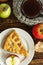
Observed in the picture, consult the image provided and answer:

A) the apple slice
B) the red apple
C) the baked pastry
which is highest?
the red apple

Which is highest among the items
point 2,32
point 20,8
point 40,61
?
point 20,8

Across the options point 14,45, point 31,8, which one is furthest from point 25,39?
point 31,8

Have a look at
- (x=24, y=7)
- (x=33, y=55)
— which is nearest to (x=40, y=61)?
(x=33, y=55)

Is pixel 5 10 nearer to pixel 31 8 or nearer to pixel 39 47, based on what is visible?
pixel 31 8

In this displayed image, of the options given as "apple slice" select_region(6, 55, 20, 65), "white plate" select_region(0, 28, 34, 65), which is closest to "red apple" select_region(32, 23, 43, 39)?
"white plate" select_region(0, 28, 34, 65)

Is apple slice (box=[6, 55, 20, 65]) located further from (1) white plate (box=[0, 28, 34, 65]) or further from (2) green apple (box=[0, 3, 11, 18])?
(2) green apple (box=[0, 3, 11, 18])

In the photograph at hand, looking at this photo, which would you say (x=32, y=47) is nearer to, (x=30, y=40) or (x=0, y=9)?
(x=30, y=40)

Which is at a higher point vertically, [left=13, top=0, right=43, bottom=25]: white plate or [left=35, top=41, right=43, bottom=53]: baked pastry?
[left=13, top=0, right=43, bottom=25]: white plate

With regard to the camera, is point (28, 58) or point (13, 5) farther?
point (13, 5)
